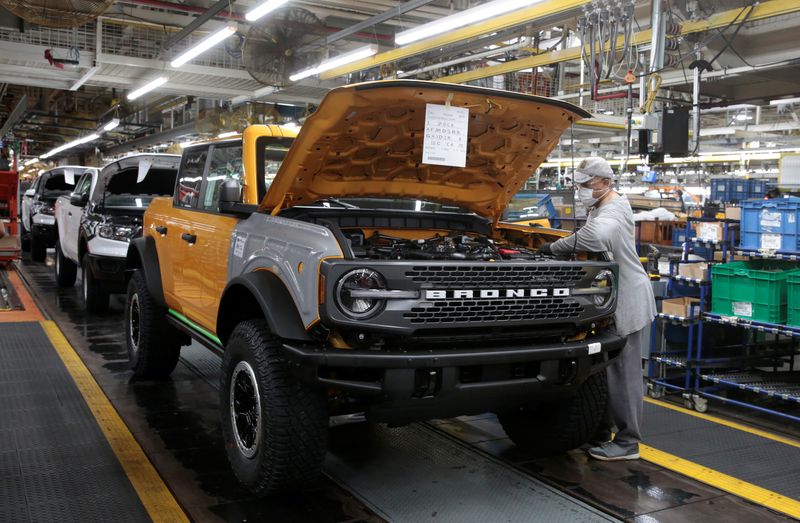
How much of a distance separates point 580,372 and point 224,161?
95.8 inches

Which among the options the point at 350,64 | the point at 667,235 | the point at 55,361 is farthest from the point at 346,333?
the point at 350,64

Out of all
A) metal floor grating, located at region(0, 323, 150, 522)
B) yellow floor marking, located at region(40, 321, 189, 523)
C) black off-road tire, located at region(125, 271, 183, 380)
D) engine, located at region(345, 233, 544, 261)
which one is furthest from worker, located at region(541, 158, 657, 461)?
black off-road tire, located at region(125, 271, 183, 380)

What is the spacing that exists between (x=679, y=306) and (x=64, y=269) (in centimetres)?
847

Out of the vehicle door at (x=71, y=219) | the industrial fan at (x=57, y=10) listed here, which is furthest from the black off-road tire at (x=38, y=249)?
the industrial fan at (x=57, y=10)

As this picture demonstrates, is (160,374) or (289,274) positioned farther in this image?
(160,374)

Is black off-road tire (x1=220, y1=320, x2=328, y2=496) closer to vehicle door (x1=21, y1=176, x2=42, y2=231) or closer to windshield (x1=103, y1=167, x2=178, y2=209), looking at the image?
windshield (x1=103, y1=167, x2=178, y2=209)

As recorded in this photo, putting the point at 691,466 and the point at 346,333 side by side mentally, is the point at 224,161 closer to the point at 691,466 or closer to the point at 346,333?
the point at 346,333

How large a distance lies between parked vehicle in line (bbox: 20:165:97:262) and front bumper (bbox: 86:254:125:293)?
5089 millimetres

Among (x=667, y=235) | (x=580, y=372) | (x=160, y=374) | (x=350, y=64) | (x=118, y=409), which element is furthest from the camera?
(x=350, y=64)

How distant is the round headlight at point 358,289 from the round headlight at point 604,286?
1176 mm

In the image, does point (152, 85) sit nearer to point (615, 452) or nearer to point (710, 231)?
point (710, 231)

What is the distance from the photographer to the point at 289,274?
318 cm

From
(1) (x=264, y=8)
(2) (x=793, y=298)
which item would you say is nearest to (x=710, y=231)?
(2) (x=793, y=298)

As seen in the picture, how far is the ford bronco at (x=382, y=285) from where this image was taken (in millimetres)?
2961
